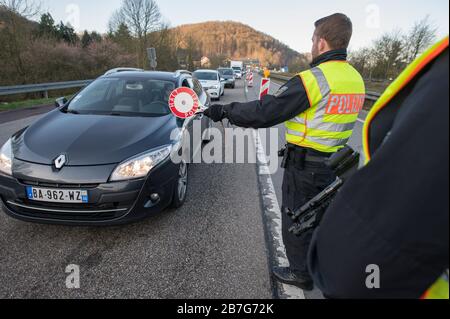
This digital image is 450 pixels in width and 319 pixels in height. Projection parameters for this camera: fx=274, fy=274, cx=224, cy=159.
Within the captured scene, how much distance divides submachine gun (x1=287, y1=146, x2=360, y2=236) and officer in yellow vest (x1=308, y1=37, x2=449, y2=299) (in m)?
0.60

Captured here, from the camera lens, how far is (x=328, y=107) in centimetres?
178

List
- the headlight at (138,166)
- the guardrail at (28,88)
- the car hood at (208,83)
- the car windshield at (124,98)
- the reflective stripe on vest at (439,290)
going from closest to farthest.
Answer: the reflective stripe on vest at (439,290) → the headlight at (138,166) → the car windshield at (124,98) → the guardrail at (28,88) → the car hood at (208,83)

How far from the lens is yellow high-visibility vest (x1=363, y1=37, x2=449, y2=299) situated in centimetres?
63

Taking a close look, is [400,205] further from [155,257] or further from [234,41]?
[234,41]

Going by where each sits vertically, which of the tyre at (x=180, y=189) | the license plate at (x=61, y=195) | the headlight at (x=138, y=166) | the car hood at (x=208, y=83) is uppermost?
the car hood at (x=208, y=83)

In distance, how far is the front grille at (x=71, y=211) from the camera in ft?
7.85

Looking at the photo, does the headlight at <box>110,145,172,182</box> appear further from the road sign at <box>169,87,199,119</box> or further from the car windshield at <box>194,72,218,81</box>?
the car windshield at <box>194,72,218,81</box>

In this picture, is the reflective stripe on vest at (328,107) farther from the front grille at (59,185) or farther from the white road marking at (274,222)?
the front grille at (59,185)

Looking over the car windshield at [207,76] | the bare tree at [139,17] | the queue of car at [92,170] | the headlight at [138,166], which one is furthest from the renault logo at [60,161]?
the bare tree at [139,17]

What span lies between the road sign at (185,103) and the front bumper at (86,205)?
75cm

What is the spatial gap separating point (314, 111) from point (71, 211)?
7.06ft

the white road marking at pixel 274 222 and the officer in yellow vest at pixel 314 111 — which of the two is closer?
the officer in yellow vest at pixel 314 111

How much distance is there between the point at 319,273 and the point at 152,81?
3808 mm

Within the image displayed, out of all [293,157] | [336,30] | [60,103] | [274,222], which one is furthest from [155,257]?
[60,103]
